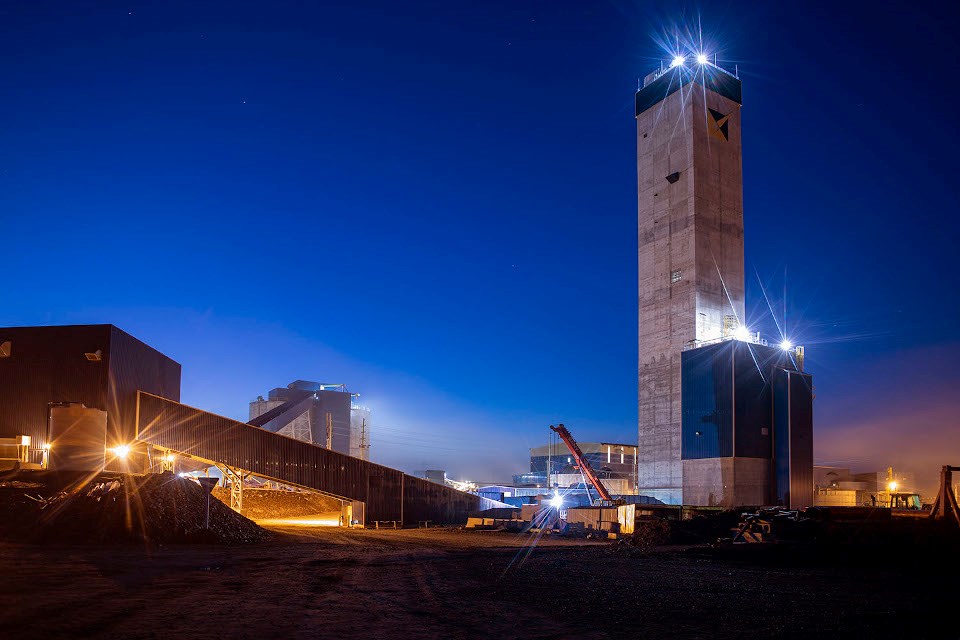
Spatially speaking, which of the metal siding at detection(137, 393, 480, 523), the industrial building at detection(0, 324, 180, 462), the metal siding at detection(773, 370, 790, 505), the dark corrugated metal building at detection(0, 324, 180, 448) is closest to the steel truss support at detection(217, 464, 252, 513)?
the metal siding at detection(137, 393, 480, 523)

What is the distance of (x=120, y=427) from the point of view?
32.8 metres

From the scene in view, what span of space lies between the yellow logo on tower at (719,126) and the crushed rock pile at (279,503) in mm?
35349

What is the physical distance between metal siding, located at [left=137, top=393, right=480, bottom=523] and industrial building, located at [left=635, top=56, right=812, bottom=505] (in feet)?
51.0

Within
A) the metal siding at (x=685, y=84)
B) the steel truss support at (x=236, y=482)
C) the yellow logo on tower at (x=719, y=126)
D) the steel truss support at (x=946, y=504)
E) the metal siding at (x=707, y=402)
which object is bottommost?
the steel truss support at (x=236, y=482)

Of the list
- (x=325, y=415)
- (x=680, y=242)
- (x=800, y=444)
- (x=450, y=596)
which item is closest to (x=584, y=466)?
(x=800, y=444)

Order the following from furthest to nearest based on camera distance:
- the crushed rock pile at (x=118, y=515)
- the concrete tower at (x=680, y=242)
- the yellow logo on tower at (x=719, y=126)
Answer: the yellow logo on tower at (x=719, y=126) → the concrete tower at (x=680, y=242) → the crushed rock pile at (x=118, y=515)

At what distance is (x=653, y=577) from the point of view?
1650 centimetres

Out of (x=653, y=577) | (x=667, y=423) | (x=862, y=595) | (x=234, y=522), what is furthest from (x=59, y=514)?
(x=667, y=423)

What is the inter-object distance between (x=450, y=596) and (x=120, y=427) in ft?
82.6

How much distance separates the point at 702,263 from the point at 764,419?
416 inches

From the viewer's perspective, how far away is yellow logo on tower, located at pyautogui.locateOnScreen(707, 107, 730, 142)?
49.3 meters

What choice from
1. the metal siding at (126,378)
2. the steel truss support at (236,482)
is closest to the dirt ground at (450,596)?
the metal siding at (126,378)

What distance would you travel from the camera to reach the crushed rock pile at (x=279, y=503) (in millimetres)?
42938

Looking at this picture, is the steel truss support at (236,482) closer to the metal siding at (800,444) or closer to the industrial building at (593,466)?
the industrial building at (593,466)
